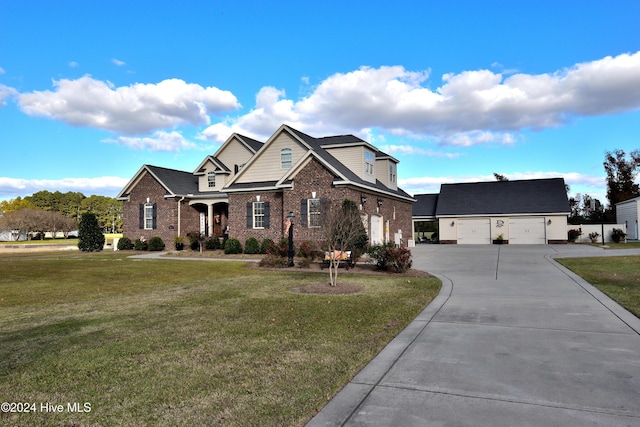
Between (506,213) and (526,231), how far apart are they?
2274 mm

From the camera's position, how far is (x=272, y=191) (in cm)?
2617

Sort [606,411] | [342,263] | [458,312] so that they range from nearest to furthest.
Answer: [606,411]
[458,312]
[342,263]

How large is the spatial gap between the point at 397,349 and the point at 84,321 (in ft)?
19.2

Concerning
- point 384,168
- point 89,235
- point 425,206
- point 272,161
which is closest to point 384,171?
point 384,168

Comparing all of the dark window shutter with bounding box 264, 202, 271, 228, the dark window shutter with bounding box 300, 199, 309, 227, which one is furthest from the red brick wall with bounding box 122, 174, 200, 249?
the dark window shutter with bounding box 300, 199, 309, 227

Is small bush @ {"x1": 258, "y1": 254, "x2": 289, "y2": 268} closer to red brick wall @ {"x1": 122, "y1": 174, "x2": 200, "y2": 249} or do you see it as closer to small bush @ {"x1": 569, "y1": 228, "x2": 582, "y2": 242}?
red brick wall @ {"x1": 122, "y1": 174, "x2": 200, "y2": 249}

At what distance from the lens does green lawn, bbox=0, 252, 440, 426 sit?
403cm

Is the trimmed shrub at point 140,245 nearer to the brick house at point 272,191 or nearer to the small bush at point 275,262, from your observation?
the brick house at point 272,191

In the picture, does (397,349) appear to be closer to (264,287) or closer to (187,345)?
(187,345)

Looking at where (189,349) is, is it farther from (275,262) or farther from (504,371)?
(275,262)

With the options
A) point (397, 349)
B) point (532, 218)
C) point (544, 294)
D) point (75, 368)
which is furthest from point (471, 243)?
point (75, 368)

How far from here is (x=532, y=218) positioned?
3650cm

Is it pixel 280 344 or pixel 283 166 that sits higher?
pixel 283 166

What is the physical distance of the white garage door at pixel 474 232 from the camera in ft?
125
